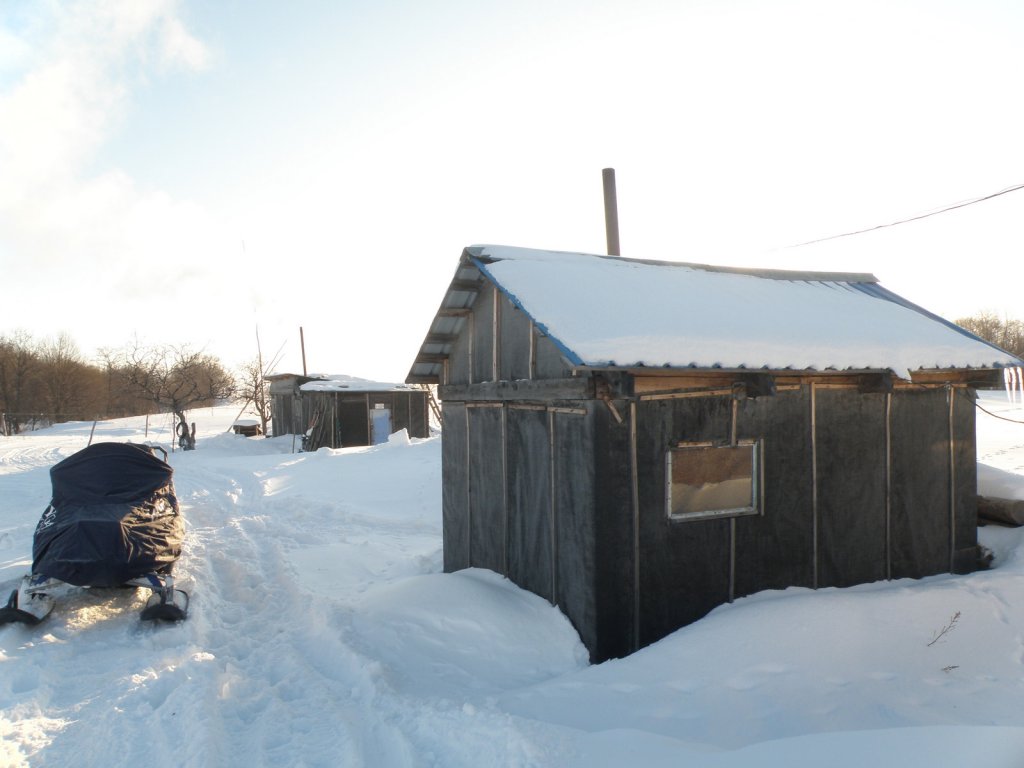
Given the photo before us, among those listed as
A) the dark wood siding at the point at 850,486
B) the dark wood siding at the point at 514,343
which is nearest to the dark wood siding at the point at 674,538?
the dark wood siding at the point at 850,486

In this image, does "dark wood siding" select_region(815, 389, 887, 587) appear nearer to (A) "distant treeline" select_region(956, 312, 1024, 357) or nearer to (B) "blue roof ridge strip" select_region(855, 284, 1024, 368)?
(B) "blue roof ridge strip" select_region(855, 284, 1024, 368)

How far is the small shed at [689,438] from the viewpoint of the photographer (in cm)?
591

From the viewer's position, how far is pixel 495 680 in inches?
215

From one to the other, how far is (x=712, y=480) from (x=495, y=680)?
283cm

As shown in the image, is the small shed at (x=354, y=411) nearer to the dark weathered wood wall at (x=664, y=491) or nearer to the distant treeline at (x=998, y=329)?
the dark weathered wood wall at (x=664, y=491)

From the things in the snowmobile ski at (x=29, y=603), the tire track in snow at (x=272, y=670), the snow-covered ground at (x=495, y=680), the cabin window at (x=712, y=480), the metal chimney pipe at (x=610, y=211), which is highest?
the metal chimney pipe at (x=610, y=211)

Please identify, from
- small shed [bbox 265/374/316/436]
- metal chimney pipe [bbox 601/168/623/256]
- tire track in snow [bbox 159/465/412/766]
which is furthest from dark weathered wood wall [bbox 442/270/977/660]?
small shed [bbox 265/374/316/436]

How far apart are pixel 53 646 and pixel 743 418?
716cm

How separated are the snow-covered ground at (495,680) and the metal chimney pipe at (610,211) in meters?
7.24

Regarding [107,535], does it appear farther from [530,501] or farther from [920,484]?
[920,484]

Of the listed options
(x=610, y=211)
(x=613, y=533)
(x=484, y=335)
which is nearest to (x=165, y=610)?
(x=484, y=335)

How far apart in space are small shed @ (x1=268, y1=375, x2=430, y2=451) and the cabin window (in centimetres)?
2015

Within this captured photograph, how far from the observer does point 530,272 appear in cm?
713

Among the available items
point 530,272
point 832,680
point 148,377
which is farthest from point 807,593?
point 148,377
